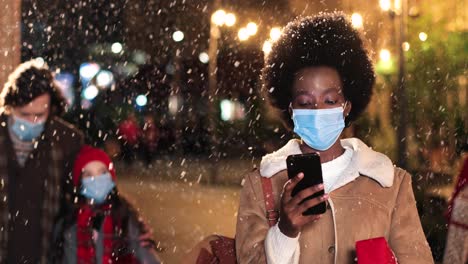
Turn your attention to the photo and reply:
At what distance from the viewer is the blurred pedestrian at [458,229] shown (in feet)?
14.9

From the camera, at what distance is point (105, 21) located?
56.6m

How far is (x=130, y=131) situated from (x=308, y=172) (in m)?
32.4

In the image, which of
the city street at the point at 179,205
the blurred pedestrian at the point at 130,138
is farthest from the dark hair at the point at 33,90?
the blurred pedestrian at the point at 130,138

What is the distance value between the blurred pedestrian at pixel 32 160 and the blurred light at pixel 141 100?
54.7 meters

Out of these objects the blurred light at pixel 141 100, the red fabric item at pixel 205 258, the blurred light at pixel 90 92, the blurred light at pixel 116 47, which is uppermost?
the red fabric item at pixel 205 258

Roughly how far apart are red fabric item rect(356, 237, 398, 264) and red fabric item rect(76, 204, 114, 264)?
2.56 m

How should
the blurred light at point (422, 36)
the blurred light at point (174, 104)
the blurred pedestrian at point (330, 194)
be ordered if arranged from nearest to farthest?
the blurred pedestrian at point (330, 194) → the blurred light at point (422, 36) → the blurred light at point (174, 104)

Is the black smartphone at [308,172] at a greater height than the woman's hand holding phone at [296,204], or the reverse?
the black smartphone at [308,172]

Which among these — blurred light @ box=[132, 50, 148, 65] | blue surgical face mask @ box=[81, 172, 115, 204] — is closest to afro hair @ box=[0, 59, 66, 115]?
blue surgical face mask @ box=[81, 172, 115, 204]

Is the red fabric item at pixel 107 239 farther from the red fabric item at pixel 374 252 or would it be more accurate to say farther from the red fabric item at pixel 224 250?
the red fabric item at pixel 374 252

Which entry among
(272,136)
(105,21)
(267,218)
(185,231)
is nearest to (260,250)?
(267,218)

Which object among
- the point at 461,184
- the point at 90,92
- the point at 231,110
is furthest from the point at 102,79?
the point at 461,184

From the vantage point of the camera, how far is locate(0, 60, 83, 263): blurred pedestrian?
15.9 ft

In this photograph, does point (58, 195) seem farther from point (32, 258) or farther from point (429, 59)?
point (429, 59)
